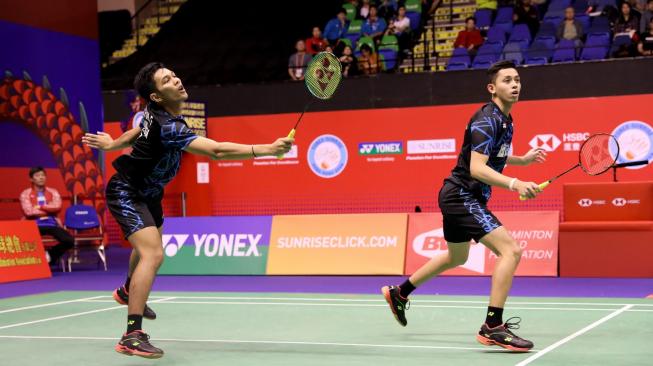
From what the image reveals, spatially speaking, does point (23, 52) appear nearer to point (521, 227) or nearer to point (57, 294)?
Answer: point (57, 294)

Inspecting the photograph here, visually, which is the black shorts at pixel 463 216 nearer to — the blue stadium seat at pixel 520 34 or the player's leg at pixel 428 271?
the player's leg at pixel 428 271

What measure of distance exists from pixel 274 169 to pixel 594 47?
6.64 meters

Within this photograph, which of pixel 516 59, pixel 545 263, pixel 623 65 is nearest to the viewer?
pixel 545 263

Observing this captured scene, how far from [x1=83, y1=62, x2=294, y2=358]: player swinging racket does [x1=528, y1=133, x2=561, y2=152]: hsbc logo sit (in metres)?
11.4

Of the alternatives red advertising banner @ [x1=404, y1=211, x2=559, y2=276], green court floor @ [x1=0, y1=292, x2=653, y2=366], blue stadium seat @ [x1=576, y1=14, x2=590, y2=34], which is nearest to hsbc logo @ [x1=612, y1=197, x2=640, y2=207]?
A: red advertising banner @ [x1=404, y1=211, x2=559, y2=276]

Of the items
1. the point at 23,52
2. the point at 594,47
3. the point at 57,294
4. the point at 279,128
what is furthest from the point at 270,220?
the point at 23,52

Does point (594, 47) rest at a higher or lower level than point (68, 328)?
higher

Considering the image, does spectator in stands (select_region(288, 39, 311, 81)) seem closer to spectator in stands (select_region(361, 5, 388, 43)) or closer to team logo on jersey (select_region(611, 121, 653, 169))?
spectator in stands (select_region(361, 5, 388, 43))

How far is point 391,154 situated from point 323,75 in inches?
436

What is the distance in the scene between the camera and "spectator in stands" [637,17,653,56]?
621 inches

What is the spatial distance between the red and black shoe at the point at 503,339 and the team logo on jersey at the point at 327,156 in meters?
12.0

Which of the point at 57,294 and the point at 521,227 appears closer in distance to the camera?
the point at 57,294

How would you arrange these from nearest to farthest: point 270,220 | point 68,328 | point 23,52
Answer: point 68,328 < point 270,220 < point 23,52

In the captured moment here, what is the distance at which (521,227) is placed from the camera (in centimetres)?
1246
